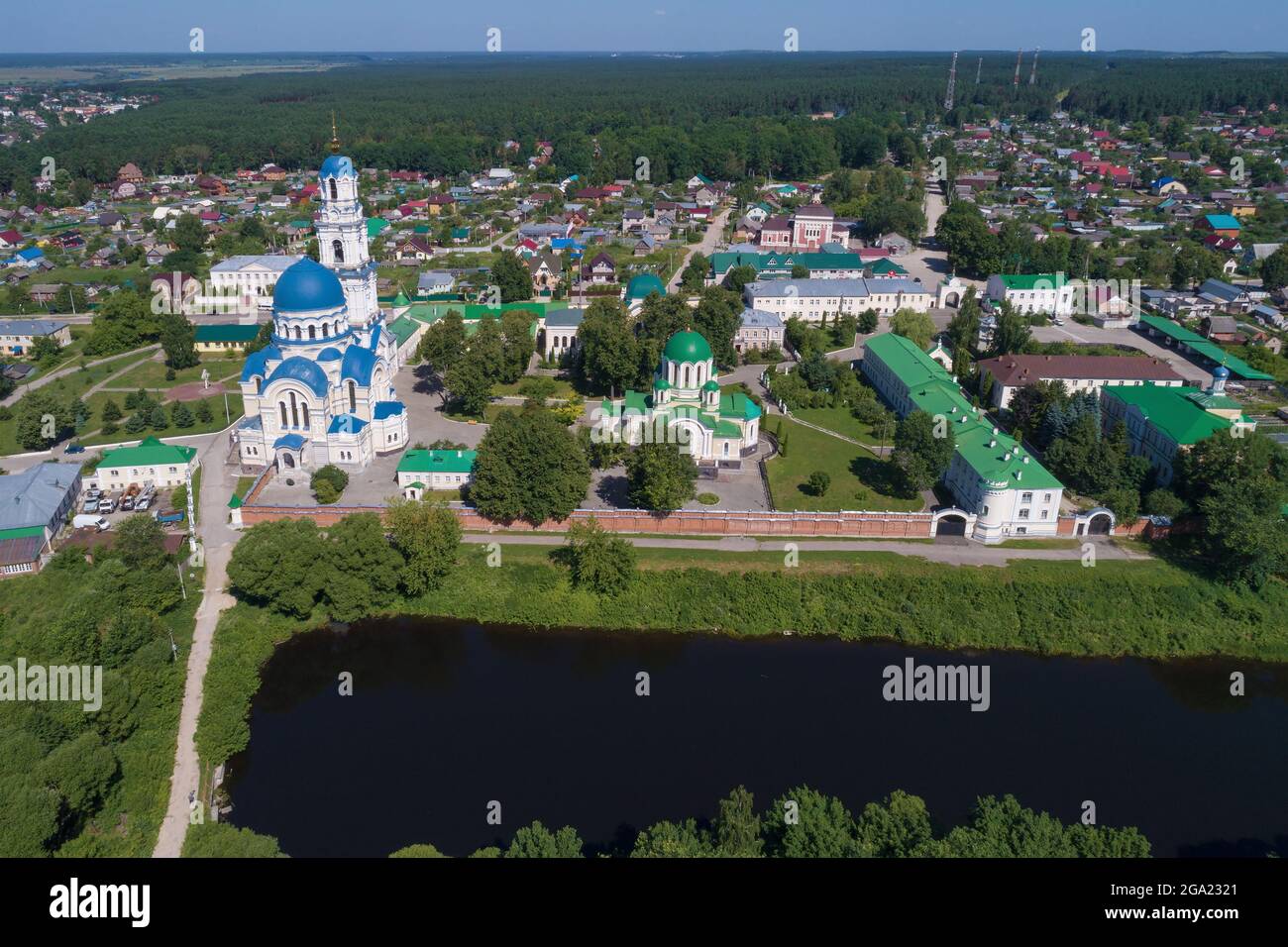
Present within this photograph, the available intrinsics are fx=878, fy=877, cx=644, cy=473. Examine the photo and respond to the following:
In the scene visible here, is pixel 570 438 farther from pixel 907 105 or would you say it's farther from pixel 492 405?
pixel 907 105

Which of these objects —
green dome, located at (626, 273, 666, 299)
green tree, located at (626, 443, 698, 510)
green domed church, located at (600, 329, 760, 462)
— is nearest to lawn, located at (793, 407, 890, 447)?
green domed church, located at (600, 329, 760, 462)

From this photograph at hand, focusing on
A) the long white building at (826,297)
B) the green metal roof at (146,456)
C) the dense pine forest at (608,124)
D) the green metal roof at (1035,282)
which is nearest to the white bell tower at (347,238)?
the green metal roof at (146,456)

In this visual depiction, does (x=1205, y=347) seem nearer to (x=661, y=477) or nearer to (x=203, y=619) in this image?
(x=661, y=477)

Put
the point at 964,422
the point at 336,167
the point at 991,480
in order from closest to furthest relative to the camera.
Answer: the point at 991,480, the point at 964,422, the point at 336,167

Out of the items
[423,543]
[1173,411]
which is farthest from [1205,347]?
[423,543]

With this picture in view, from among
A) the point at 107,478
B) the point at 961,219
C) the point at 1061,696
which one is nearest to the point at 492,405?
the point at 107,478

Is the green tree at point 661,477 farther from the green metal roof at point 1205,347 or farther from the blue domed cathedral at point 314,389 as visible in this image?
the green metal roof at point 1205,347
